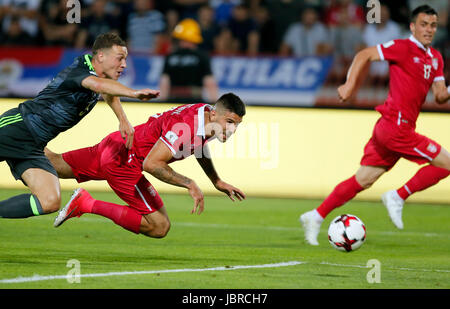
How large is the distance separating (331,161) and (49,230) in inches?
190

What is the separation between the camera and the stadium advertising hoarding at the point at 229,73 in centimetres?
1399

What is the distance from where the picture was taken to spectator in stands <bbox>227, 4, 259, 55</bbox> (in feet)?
49.5

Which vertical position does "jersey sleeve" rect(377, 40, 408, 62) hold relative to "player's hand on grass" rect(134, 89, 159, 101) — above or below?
below

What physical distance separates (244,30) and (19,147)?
337 inches

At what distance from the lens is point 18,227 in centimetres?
941

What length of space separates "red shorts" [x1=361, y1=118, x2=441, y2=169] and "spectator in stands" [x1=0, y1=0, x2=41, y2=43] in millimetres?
8226

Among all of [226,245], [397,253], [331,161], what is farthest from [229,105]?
[331,161]

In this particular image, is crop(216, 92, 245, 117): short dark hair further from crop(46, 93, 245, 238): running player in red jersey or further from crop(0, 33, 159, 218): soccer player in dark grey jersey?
crop(0, 33, 159, 218): soccer player in dark grey jersey

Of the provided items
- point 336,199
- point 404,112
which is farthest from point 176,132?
point 404,112

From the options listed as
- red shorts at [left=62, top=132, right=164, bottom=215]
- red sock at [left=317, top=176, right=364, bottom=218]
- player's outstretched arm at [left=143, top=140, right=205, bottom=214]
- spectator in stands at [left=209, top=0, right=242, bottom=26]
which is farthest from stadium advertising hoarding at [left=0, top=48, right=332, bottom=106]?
player's outstretched arm at [left=143, top=140, right=205, bottom=214]

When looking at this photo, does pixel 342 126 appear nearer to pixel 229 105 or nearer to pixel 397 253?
pixel 397 253

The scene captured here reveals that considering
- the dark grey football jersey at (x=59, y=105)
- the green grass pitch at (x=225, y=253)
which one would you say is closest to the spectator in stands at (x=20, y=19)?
the green grass pitch at (x=225, y=253)

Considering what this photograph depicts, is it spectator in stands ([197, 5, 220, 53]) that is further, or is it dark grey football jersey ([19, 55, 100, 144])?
spectator in stands ([197, 5, 220, 53])

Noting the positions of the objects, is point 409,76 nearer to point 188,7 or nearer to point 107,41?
point 107,41
